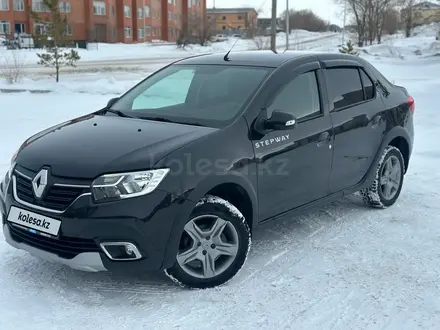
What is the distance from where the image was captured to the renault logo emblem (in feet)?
11.8

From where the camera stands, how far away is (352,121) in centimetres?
513

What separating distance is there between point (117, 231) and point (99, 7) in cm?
6121

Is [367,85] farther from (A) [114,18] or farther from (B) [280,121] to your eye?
(A) [114,18]

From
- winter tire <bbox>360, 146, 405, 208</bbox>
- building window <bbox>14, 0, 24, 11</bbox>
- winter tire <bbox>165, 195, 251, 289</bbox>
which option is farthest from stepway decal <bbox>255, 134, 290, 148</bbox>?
building window <bbox>14, 0, 24, 11</bbox>

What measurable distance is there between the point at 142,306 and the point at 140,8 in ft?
225

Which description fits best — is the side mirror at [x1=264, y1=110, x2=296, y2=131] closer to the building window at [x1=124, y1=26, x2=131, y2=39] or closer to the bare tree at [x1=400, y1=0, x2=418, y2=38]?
the bare tree at [x1=400, y1=0, x2=418, y2=38]

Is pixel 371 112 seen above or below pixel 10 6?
below

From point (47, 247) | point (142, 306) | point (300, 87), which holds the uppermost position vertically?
point (300, 87)

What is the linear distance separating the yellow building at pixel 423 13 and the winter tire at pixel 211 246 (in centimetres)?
4428

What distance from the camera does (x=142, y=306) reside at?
3.73 metres

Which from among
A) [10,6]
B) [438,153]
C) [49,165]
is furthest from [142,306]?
[10,6]

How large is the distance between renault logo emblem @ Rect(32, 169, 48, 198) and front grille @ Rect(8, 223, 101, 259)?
0.29 metres

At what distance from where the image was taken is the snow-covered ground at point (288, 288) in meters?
3.54

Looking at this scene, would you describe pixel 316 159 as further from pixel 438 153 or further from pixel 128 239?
pixel 438 153
